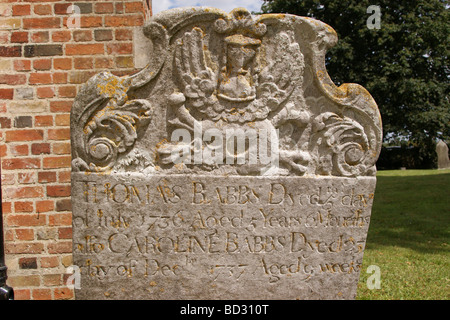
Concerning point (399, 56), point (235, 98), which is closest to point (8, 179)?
point (235, 98)

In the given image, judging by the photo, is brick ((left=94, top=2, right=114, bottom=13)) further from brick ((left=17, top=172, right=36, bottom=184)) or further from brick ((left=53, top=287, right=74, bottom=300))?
brick ((left=53, top=287, right=74, bottom=300))

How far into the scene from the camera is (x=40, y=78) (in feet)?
12.4

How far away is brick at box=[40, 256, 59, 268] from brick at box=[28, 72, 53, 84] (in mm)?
1660

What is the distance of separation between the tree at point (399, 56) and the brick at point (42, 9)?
14.3 m

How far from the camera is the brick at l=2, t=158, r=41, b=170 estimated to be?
3.80 metres

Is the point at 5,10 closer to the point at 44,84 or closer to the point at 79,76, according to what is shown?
the point at 44,84

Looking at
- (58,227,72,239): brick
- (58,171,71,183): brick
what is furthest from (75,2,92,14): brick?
(58,227,72,239): brick

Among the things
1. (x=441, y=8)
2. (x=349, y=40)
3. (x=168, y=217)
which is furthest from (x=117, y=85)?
(x=441, y=8)

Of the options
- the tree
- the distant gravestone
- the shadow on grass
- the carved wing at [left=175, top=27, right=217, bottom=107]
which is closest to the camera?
the carved wing at [left=175, top=27, right=217, bottom=107]

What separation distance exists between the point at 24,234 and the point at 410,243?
5.32 m

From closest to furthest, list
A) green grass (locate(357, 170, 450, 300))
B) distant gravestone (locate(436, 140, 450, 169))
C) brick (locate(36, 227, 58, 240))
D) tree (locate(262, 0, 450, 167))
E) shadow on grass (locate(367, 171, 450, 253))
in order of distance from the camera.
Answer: brick (locate(36, 227, 58, 240)), green grass (locate(357, 170, 450, 300)), shadow on grass (locate(367, 171, 450, 253)), tree (locate(262, 0, 450, 167)), distant gravestone (locate(436, 140, 450, 169))

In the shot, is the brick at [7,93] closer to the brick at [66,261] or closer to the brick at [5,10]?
the brick at [5,10]

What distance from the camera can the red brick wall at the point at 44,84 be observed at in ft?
12.4

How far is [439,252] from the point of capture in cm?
570
